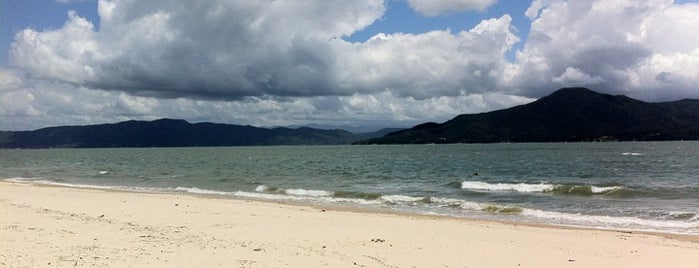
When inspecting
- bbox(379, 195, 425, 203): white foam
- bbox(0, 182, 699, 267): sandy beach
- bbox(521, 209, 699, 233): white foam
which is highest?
bbox(0, 182, 699, 267): sandy beach

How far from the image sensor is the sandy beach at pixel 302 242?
1057cm

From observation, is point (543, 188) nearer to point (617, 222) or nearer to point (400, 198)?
point (400, 198)

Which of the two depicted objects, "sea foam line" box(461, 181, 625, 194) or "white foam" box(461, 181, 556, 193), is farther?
"white foam" box(461, 181, 556, 193)

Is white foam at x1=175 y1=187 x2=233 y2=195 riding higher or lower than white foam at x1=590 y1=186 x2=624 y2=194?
lower

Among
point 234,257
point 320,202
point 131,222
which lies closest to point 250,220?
point 131,222

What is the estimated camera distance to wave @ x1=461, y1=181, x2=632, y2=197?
3206 cm

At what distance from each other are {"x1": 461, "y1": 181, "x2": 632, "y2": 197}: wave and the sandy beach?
16150 millimetres

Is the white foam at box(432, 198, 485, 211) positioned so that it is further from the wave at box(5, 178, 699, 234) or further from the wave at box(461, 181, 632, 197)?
the wave at box(461, 181, 632, 197)

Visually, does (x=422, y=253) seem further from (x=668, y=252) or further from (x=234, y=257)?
(x=668, y=252)

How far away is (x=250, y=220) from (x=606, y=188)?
24760 mm

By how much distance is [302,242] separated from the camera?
13.2m

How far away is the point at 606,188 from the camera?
32.8 metres

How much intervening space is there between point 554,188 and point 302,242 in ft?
85.4

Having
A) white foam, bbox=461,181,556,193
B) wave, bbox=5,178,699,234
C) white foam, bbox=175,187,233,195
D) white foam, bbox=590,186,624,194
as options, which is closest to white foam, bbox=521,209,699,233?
wave, bbox=5,178,699,234
